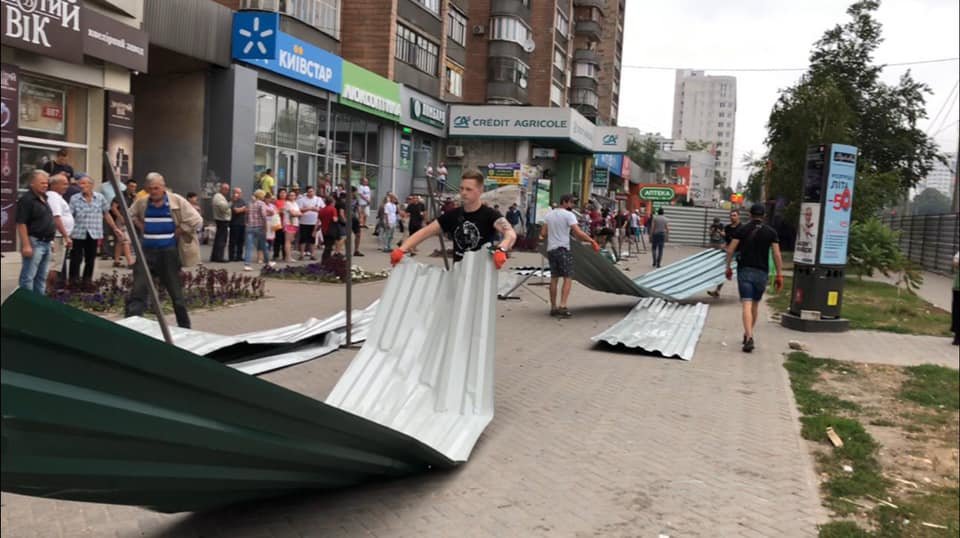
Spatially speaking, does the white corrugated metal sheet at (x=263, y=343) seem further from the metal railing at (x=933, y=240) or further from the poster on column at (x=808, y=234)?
the metal railing at (x=933, y=240)

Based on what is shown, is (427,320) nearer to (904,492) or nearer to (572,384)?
(572,384)

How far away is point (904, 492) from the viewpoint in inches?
199

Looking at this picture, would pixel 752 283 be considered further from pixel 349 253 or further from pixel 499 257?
pixel 499 257

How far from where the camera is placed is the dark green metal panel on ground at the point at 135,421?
83.5 inches

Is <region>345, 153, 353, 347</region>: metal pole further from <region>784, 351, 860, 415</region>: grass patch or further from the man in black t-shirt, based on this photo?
<region>784, 351, 860, 415</region>: grass patch

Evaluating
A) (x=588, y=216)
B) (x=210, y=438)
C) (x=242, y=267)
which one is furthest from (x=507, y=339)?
(x=588, y=216)

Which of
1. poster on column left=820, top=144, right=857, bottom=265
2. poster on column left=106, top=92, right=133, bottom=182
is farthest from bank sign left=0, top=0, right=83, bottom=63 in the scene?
poster on column left=820, top=144, right=857, bottom=265

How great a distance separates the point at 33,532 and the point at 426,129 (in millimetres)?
36035

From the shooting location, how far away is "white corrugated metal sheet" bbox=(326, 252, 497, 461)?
17.9 feet

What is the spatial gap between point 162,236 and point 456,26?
3716cm

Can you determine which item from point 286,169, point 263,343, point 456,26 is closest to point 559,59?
point 456,26

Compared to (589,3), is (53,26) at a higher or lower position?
lower

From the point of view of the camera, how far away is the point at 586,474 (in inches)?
196

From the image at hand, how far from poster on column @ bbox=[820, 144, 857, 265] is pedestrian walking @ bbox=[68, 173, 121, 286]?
10680 millimetres
